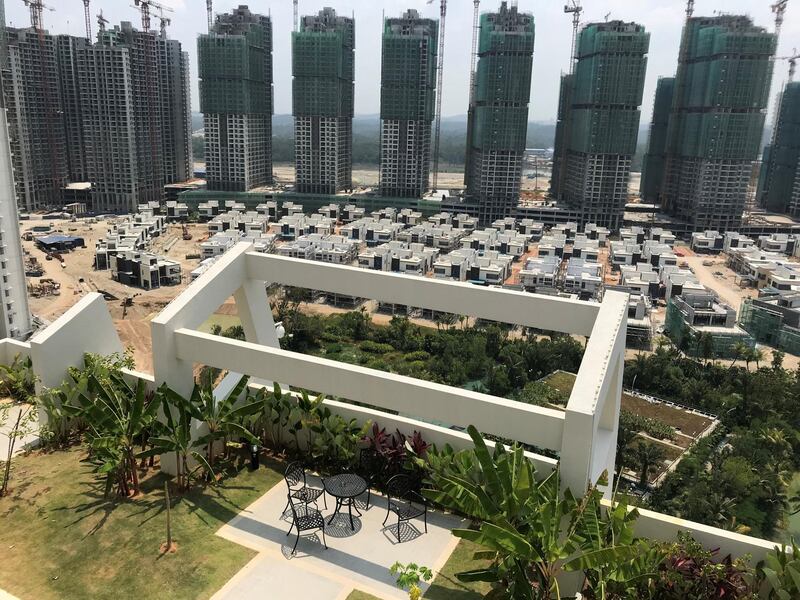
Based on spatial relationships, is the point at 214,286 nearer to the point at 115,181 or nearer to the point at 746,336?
the point at 746,336

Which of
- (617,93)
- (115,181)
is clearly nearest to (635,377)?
(617,93)

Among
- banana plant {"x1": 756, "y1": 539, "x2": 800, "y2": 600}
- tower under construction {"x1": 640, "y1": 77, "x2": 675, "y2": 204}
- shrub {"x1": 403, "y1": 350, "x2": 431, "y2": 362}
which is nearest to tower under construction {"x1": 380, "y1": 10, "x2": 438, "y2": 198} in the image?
tower under construction {"x1": 640, "y1": 77, "x2": 675, "y2": 204}

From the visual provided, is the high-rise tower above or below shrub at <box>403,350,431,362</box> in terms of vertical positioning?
above

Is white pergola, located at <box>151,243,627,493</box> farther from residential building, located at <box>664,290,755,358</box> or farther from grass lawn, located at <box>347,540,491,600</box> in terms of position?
residential building, located at <box>664,290,755,358</box>

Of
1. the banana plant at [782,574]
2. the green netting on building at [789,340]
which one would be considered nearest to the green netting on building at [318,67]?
the green netting on building at [789,340]

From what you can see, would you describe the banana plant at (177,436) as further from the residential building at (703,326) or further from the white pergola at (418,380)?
the residential building at (703,326)

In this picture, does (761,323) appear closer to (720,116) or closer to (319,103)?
(720,116)

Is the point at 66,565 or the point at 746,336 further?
the point at 746,336
